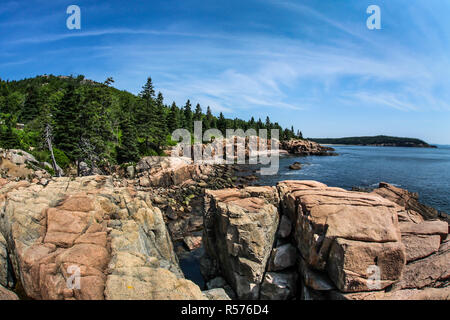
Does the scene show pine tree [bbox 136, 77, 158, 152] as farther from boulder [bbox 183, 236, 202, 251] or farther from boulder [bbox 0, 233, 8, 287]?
boulder [bbox 0, 233, 8, 287]

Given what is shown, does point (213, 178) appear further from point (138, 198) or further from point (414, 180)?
point (414, 180)

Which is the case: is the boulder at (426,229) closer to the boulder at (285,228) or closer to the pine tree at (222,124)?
the boulder at (285,228)

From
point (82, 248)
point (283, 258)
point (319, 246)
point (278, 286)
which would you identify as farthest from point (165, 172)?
point (319, 246)

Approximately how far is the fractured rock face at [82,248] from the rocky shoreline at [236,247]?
0.15 feet

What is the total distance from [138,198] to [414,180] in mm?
59329

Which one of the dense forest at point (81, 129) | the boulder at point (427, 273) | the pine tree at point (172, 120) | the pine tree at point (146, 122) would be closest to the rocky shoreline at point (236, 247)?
the boulder at point (427, 273)

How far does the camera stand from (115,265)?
8.80 m

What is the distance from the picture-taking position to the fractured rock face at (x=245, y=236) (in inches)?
484

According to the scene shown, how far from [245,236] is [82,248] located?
817cm

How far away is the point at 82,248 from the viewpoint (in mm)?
9336

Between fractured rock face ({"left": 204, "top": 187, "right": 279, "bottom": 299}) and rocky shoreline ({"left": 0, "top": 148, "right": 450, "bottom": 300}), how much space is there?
67 millimetres

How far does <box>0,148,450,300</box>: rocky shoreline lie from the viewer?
860 cm

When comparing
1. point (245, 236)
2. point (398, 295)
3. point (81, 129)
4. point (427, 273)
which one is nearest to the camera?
point (398, 295)

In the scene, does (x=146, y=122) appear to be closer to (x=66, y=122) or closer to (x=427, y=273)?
(x=66, y=122)
